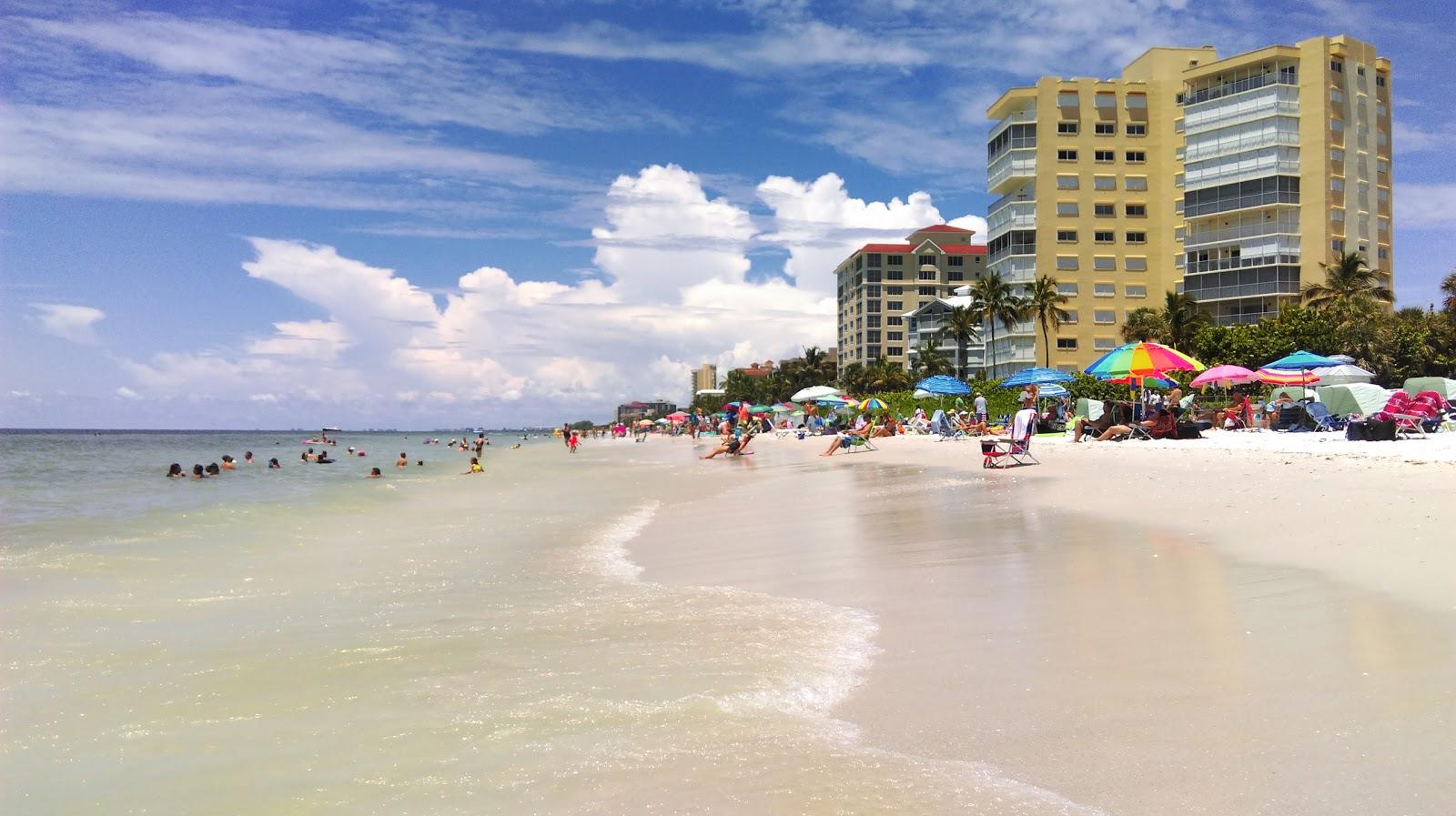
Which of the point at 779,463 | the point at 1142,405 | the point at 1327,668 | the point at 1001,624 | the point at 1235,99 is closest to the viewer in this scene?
the point at 1327,668

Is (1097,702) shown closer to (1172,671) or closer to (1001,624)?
(1172,671)

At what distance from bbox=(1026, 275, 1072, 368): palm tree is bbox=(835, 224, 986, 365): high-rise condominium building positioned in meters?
54.8

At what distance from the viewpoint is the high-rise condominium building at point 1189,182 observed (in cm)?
5938

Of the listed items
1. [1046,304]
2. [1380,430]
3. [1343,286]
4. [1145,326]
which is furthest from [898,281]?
[1380,430]

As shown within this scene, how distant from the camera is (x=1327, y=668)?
428cm

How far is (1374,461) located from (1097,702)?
11940mm

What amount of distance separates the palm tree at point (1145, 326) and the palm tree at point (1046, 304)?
4.27m

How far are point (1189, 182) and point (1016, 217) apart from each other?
11699 mm

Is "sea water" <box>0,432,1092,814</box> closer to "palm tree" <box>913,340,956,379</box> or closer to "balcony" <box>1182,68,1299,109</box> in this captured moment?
"balcony" <box>1182,68,1299,109</box>

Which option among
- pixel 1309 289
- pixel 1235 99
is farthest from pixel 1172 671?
pixel 1235 99

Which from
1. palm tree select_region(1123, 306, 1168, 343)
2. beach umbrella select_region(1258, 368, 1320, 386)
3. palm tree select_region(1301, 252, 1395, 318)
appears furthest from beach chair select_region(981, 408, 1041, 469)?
palm tree select_region(1301, 252, 1395, 318)

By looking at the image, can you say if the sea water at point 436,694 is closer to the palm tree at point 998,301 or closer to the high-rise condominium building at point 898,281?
the palm tree at point 998,301

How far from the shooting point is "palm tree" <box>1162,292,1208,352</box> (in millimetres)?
52656

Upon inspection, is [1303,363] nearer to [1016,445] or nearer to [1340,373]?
[1340,373]
